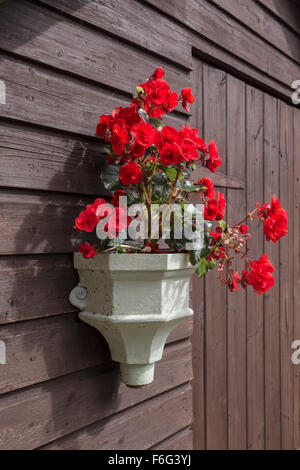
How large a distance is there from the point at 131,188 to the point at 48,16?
487 mm

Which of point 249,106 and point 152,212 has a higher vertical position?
point 249,106

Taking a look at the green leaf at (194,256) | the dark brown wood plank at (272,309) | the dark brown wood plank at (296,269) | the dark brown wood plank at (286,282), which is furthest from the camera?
the dark brown wood plank at (296,269)

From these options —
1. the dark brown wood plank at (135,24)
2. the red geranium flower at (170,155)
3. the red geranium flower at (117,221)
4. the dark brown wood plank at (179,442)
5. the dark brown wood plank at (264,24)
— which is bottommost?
the dark brown wood plank at (179,442)

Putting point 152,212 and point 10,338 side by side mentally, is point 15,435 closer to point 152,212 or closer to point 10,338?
point 10,338

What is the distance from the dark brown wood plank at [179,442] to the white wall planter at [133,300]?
40cm

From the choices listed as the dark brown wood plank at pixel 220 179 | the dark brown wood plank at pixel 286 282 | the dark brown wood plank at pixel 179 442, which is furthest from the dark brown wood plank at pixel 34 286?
the dark brown wood plank at pixel 286 282

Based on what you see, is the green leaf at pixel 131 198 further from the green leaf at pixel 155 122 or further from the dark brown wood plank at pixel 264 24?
the dark brown wood plank at pixel 264 24

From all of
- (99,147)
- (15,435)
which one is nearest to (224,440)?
(15,435)

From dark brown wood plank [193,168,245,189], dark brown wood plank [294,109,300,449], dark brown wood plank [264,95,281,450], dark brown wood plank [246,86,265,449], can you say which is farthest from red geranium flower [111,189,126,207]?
dark brown wood plank [294,109,300,449]

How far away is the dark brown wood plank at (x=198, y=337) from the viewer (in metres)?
1.68

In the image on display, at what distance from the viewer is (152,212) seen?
108 cm

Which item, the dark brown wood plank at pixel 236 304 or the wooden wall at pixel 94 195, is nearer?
the wooden wall at pixel 94 195

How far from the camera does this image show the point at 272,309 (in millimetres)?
2182

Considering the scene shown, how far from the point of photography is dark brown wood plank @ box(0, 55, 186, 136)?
987mm
